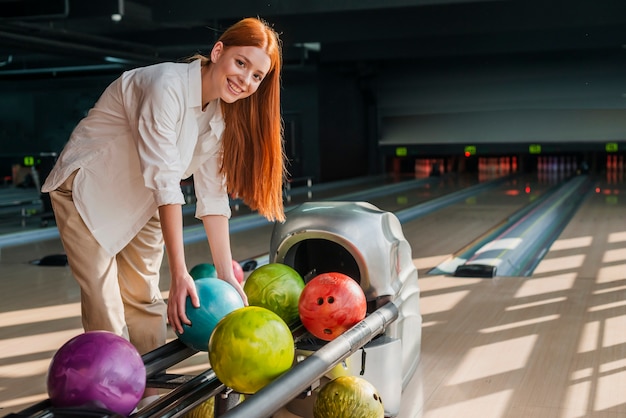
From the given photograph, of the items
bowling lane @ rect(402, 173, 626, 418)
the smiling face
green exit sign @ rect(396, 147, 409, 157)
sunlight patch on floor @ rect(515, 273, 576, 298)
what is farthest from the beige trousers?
green exit sign @ rect(396, 147, 409, 157)

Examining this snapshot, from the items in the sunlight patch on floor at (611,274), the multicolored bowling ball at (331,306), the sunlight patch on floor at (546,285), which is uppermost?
the multicolored bowling ball at (331,306)

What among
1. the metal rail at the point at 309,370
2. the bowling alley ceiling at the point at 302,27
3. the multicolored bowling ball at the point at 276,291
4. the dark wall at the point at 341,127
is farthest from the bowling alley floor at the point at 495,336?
the dark wall at the point at 341,127

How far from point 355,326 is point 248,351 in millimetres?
410

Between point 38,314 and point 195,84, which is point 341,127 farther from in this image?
point 195,84

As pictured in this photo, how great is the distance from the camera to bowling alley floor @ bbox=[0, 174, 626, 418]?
2348mm

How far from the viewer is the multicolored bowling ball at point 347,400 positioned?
1.90 m

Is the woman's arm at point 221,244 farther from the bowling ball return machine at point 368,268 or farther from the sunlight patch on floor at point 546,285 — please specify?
the sunlight patch on floor at point 546,285

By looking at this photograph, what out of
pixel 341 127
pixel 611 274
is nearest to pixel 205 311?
pixel 611 274

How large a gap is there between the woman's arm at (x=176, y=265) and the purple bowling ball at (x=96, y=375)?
0.77 feet

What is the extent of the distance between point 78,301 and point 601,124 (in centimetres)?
985

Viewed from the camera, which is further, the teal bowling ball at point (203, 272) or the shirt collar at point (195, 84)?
the teal bowling ball at point (203, 272)

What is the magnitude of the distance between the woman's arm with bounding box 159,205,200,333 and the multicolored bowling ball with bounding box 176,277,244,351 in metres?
0.03

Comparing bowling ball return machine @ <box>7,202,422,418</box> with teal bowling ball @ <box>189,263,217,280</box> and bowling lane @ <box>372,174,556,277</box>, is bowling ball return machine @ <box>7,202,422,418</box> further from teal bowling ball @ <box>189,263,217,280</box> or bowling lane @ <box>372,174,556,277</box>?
bowling lane @ <box>372,174,556,277</box>

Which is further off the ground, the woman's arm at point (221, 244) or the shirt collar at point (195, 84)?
the shirt collar at point (195, 84)
